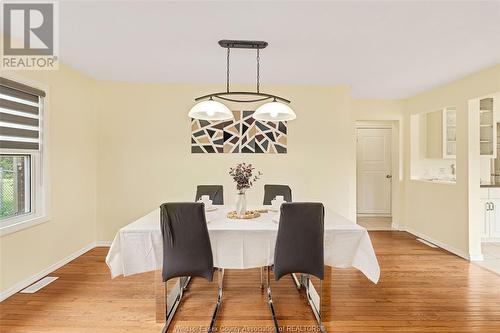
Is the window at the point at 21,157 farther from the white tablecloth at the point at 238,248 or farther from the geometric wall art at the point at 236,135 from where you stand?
the geometric wall art at the point at 236,135

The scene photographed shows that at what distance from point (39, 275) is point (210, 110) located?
2.60 meters

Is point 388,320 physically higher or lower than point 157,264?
lower

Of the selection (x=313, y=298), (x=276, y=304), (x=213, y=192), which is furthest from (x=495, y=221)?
(x=213, y=192)

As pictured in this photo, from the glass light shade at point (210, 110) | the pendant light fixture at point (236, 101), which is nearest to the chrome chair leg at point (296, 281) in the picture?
the pendant light fixture at point (236, 101)

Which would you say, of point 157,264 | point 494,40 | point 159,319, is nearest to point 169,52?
point 157,264

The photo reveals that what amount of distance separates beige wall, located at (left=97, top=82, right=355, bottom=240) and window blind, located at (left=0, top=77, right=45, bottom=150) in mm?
1254

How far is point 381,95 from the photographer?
5.46 meters

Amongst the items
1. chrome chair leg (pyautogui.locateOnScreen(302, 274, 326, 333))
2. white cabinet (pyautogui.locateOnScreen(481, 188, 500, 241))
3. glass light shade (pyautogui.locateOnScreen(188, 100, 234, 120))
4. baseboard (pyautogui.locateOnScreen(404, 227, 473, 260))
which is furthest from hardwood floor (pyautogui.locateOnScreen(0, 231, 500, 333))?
glass light shade (pyautogui.locateOnScreen(188, 100, 234, 120))

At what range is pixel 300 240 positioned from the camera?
94.0 inches

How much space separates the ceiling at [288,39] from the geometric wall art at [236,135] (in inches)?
25.6

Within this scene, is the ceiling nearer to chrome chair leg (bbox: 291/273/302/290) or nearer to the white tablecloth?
the white tablecloth

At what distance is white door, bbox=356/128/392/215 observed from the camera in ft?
23.2

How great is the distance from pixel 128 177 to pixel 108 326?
2.59m

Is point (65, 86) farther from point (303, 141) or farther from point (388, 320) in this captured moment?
point (388, 320)
